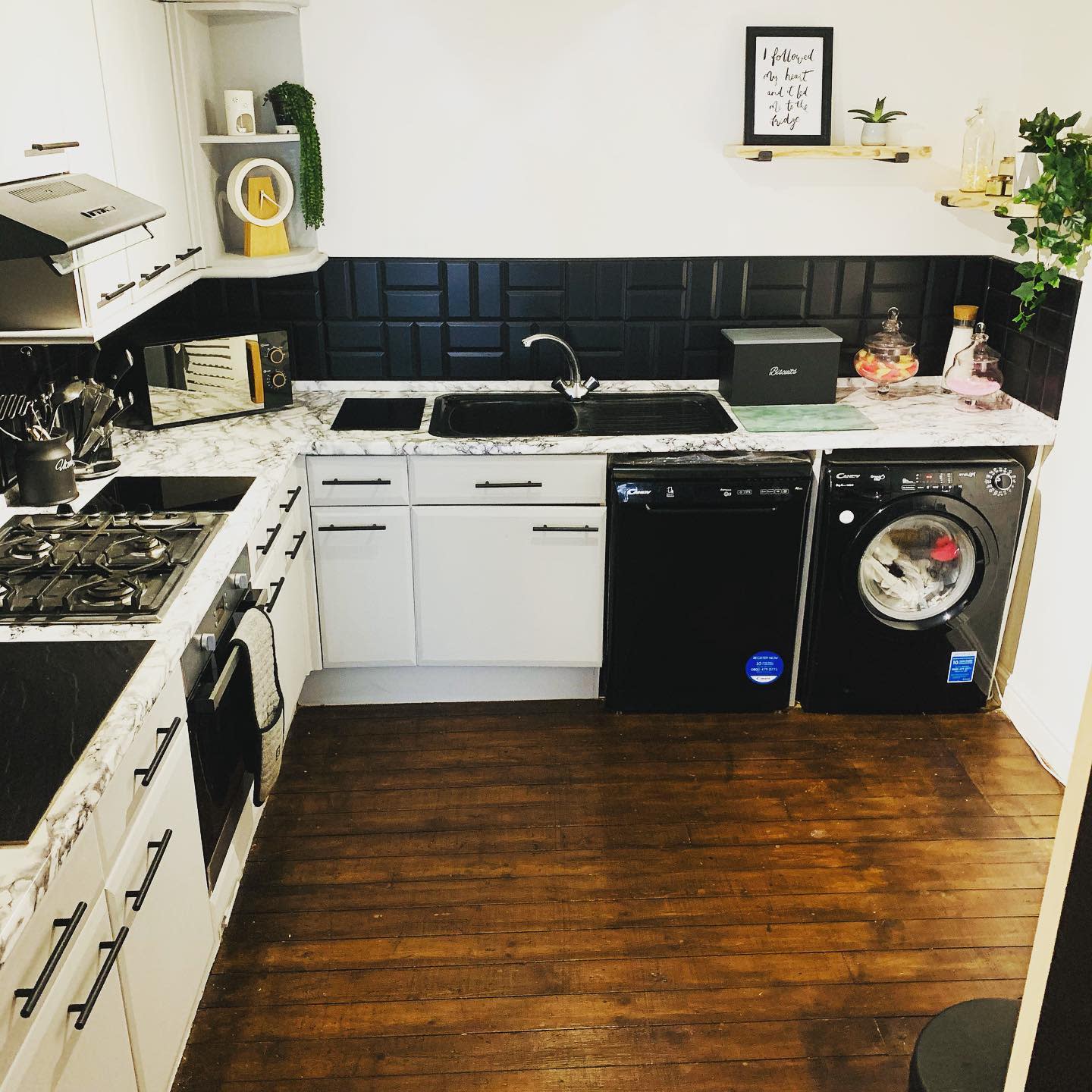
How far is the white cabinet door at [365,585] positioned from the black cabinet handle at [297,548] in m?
0.08

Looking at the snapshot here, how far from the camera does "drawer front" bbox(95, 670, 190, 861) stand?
182 cm

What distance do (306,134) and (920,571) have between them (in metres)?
2.43

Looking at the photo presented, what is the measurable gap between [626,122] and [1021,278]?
4.58ft

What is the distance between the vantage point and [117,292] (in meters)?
2.67

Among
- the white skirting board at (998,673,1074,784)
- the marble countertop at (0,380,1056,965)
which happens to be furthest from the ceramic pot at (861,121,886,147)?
the white skirting board at (998,673,1074,784)

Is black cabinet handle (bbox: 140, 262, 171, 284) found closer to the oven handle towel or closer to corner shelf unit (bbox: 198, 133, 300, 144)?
corner shelf unit (bbox: 198, 133, 300, 144)

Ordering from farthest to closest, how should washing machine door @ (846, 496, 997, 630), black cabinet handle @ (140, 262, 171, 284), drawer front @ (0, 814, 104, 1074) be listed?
washing machine door @ (846, 496, 997, 630)
black cabinet handle @ (140, 262, 171, 284)
drawer front @ (0, 814, 104, 1074)

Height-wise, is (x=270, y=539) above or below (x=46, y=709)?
below

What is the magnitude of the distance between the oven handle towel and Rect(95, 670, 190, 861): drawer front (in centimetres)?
39

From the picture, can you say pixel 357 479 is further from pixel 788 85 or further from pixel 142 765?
pixel 788 85

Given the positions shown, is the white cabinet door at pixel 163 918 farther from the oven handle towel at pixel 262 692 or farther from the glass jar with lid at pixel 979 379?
the glass jar with lid at pixel 979 379

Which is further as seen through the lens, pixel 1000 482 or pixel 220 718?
pixel 1000 482

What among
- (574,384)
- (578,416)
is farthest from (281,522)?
(574,384)

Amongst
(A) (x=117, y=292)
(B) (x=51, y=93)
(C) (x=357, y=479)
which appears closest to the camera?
(B) (x=51, y=93)
